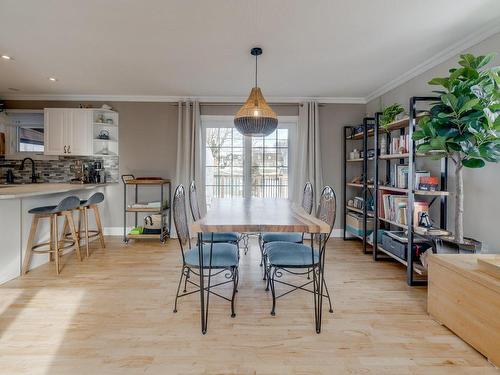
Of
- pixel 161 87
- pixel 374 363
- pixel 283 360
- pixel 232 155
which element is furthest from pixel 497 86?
pixel 161 87

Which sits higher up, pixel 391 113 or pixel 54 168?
pixel 391 113

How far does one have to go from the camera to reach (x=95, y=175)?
13.9 ft

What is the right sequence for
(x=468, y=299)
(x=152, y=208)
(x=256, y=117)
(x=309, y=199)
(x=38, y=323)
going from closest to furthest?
(x=468, y=299), (x=38, y=323), (x=256, y=117), (x=309, y=199), (x=152, y=208)

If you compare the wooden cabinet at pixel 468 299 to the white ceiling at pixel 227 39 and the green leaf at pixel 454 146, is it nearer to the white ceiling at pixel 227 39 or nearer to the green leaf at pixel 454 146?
the green leaf at pixel 454 146

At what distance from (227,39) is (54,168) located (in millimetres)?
3812

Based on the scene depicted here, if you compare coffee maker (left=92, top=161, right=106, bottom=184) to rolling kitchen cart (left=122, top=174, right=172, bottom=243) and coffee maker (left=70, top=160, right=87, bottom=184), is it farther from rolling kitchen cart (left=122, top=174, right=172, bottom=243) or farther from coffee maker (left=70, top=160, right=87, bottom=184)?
rolling kitchen cart (left=122, top=174, right=172, bottom=243)

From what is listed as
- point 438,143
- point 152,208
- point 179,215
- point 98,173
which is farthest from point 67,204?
Result: point 438,143

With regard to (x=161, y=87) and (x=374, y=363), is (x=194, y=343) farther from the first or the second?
(x=161, y=87)

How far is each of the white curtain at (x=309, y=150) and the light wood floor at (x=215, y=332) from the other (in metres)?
1.88

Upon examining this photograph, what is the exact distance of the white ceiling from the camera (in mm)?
2031

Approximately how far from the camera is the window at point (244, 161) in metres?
4.58

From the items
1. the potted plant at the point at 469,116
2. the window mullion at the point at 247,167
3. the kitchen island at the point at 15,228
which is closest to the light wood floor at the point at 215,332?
the kitchen island at the point at 15,228

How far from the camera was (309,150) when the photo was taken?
14.3 feet

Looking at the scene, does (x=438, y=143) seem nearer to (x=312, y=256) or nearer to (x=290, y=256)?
(x=312, y=256)
